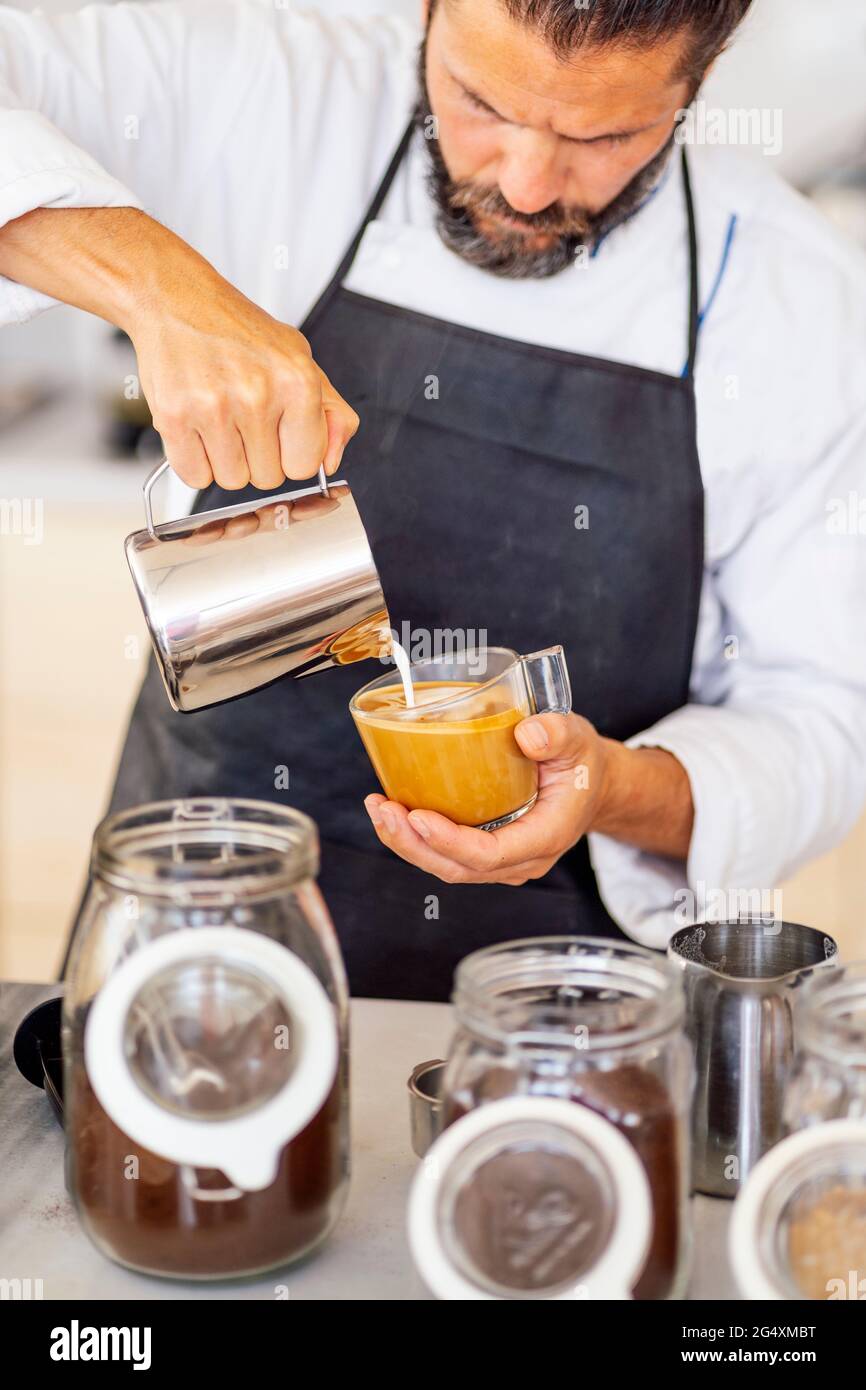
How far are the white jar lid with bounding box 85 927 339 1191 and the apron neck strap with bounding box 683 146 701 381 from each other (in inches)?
39.5

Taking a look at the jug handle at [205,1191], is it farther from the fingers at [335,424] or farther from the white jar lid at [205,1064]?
the fingers at [335,424]

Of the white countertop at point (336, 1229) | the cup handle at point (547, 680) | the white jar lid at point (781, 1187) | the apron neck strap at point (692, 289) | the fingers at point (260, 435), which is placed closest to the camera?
the white jar lid at point (781, 1187)

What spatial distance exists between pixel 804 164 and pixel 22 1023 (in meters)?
2.44

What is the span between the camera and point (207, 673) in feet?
3.65

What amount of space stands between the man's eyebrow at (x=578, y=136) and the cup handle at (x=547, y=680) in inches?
18.1

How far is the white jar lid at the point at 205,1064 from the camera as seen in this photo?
71 cm

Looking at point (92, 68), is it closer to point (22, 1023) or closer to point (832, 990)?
point (22, 1023)

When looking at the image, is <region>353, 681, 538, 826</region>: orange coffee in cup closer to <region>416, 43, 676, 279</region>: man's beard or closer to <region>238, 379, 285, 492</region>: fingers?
<region>238, 379, 285, 492</region>: fingers

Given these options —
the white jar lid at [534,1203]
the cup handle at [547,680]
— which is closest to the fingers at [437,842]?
the cup handle at [547,680]

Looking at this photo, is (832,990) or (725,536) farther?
(725,536)

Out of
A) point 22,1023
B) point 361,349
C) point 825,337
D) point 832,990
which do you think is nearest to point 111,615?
point 361,349

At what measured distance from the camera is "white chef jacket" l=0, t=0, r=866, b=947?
153cm

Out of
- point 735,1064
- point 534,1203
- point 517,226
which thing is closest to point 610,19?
point 517,226

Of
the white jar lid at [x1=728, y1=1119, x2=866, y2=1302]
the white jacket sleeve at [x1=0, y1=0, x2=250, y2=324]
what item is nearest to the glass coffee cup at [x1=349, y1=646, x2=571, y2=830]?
the white jar lid at [x1=728, y1=1119, x2=866, y2=1302]
